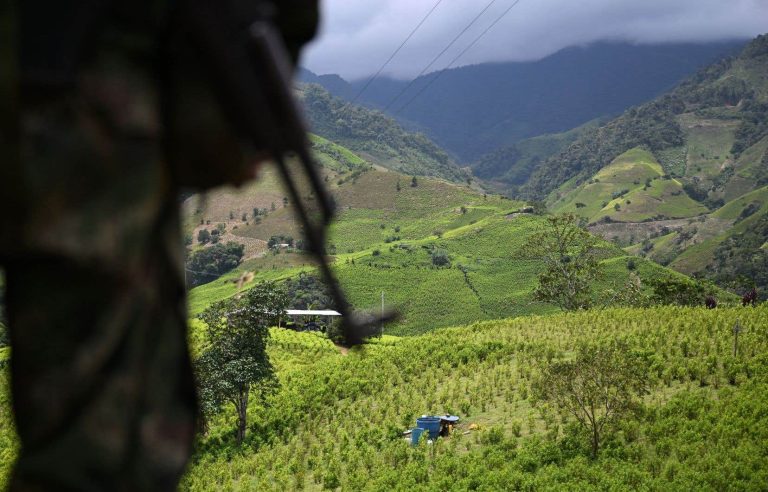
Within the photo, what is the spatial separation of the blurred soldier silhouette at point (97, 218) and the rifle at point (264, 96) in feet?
0.05

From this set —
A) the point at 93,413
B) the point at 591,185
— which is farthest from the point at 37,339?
the point at 591,185

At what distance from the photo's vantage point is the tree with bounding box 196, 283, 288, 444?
19.2 m

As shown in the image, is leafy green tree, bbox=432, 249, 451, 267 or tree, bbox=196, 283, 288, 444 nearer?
tree, bbox=196, 283, 288, 444

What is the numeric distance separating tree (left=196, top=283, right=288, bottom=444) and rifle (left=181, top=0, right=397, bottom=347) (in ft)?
59.7

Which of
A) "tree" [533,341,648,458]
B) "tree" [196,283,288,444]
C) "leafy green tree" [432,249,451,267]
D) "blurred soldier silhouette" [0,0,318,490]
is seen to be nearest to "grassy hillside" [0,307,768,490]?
"tree" [533,341,648,458]

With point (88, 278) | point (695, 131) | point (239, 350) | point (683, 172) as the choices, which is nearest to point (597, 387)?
point (239, 350)

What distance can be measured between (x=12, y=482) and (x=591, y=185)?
157720mm

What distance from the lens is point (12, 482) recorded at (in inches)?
45.9

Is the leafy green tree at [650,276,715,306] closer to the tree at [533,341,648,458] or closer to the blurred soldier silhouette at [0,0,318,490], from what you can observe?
the tree at [533,341,648,458]

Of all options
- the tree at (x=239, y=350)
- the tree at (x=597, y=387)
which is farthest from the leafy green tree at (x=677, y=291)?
the tree at (x=597, y=387)

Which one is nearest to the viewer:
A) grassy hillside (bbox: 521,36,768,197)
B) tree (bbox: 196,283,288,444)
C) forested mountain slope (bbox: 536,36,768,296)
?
tree (bbox: 196,283,288,444)

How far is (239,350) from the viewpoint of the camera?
65.0 feet

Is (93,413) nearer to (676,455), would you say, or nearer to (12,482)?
(12,482)

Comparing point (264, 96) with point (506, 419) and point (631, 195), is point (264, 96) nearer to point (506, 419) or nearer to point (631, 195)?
point (506, 419)
